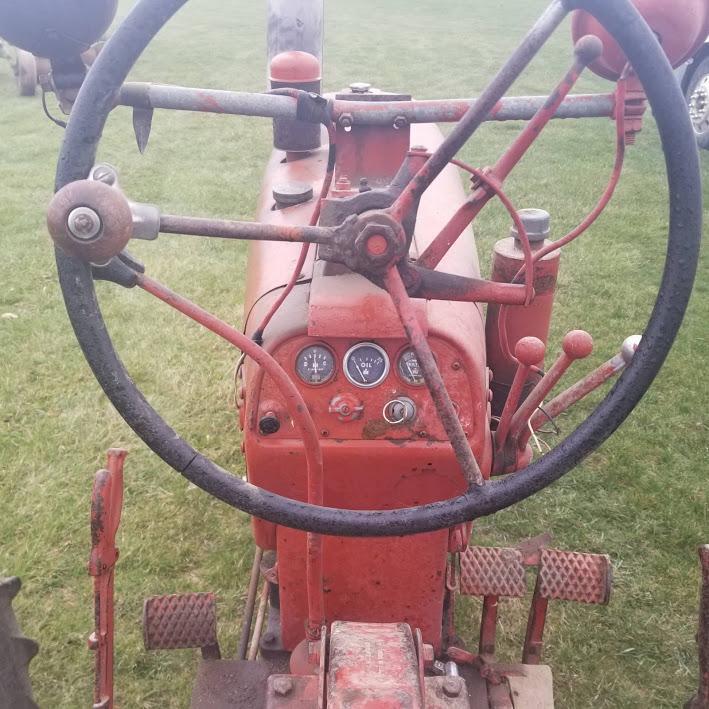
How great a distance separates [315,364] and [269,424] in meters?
0.13

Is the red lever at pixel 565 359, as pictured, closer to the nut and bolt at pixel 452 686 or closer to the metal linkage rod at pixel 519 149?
the metal linkage rod at pixel 519 149

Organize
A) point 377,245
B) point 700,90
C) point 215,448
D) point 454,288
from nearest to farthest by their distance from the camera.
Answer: point 377,245 → point 454,288 → point 215,448 → point 700,90

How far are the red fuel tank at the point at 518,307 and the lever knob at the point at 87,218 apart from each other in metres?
1.10

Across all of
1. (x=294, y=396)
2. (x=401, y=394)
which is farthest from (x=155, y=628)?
(x=294, y=396)

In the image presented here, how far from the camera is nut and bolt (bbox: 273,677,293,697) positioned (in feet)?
4.01

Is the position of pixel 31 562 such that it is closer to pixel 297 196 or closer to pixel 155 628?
pixel 155 628

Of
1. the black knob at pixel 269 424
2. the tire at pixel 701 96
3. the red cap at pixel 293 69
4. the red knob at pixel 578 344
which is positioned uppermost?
the tire at pixel 701 96

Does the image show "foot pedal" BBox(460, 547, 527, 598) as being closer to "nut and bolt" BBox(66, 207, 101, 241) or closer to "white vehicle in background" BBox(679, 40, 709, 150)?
"nut and bolt" BBox(66, 207, 101, 241)

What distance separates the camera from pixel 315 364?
1.30m

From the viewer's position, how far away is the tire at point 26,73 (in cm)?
732

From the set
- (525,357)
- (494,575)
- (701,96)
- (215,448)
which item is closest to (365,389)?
(525,357)

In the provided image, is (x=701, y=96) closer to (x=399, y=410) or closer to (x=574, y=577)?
(x=574, y=577)

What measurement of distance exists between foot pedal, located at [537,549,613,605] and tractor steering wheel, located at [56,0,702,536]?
0.84 metres

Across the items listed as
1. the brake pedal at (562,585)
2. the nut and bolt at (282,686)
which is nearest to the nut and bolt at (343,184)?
the nut and bolt at (282,686)
